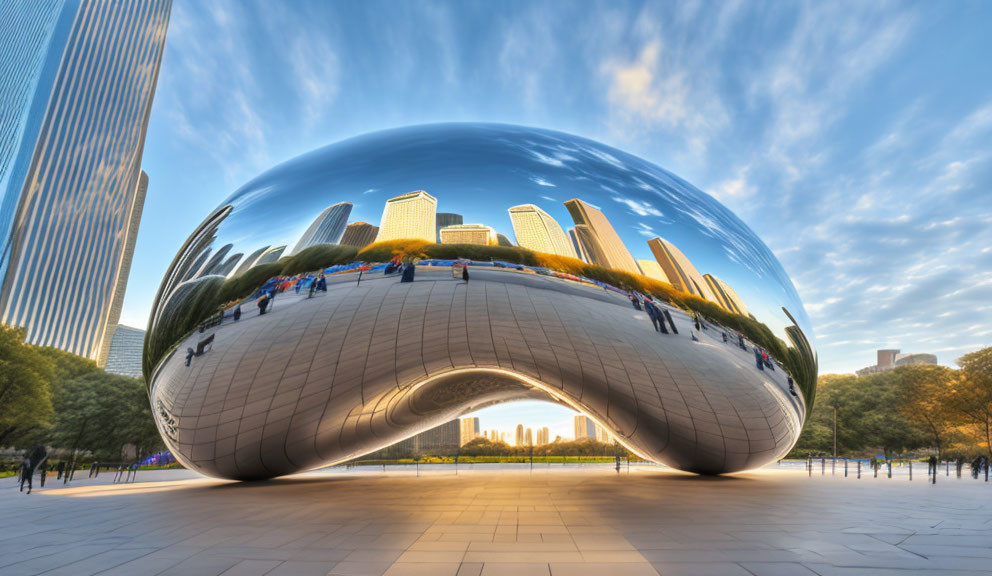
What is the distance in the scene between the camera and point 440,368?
7.86m

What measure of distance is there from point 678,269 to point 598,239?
54.7 inches

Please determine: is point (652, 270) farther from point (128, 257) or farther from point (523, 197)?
point (128, 257)

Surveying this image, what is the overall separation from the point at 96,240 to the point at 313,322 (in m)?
116

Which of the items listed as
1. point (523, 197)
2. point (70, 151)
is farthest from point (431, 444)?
point (70, 151)

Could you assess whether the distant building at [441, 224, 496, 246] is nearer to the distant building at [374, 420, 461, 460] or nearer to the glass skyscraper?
the distant building at [374, 420, 461, 460]

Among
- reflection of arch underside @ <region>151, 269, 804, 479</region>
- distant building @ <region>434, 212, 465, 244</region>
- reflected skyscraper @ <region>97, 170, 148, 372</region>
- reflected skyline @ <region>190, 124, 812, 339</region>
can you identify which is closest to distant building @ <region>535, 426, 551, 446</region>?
reflection of arch underside @ <region>151, 269, 804, 479</region>

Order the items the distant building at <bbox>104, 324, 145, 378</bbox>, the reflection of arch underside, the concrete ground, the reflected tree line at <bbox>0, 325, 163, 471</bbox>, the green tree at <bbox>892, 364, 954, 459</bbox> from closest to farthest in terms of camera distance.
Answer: the concrete ground, the reflection of arch underside, the reflected tree line at <bbox>0, 325, 163, 471</bbox>, the green tree at <bbox>892, 364, 954, 459</bbox>, the distant building at <bbox>104, 324, 145, 378</bbox>

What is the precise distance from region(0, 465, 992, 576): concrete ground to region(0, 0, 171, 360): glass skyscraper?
89111 millimetres

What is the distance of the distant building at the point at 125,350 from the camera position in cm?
14859

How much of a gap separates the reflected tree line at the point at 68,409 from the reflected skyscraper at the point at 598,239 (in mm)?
27956

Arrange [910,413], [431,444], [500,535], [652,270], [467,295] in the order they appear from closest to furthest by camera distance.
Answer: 1. [500,535]
2. [467,295]
3. [652,270]
4. [910,413]
5. [431,444]

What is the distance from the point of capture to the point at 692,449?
372 inches

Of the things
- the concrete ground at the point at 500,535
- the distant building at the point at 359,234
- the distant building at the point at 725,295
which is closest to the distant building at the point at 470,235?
the distant building at the point at 359,234

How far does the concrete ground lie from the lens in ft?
12.6
